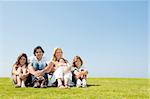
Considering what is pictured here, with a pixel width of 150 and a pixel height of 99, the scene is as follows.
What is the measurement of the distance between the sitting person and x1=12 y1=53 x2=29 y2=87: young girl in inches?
11.6

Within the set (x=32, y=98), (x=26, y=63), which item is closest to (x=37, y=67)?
(x=26, y=63)

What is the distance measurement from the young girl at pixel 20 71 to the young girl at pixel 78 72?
1.99m

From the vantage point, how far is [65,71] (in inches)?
543

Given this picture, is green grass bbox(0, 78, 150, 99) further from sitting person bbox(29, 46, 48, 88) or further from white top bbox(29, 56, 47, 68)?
white top bbox(29, 56, 47, 68)

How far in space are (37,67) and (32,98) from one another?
431 centimetres

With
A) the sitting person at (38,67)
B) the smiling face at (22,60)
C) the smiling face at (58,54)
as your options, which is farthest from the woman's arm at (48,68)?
the smiling face at (22,60)

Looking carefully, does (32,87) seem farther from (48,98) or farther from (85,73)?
(48,98)

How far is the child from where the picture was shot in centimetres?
1363

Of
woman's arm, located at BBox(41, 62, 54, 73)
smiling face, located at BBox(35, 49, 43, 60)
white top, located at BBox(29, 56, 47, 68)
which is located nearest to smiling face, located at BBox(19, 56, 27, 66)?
white top, located at BBox(29, 56, 47, 68)

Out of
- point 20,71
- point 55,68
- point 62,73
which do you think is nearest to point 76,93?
point 62,73

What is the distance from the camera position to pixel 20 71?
13.8 meters

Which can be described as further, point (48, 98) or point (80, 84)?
point (80, 84)

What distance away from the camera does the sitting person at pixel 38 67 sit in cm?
1347

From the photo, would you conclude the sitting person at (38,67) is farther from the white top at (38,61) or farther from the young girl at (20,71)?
the young girl at (20,71)
